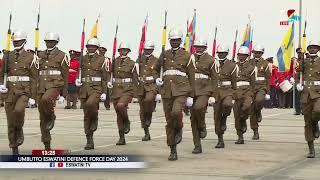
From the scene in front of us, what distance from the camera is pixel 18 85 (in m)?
13.8

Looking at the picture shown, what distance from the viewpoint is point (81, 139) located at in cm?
1817

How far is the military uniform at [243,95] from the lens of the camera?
695 inches

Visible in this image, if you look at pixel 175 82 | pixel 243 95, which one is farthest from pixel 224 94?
pixel 175 82

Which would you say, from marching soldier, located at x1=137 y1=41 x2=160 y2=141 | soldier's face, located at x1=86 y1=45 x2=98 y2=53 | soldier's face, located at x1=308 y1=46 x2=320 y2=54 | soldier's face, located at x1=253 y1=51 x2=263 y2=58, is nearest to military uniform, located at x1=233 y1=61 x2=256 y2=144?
soldier's face, located at x1=253 y1=51 x2=263 y2=58

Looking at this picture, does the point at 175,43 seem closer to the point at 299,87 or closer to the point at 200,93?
the point at 200,93

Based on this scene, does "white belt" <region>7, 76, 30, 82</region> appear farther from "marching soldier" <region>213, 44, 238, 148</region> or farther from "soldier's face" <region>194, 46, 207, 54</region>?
"marching soldier" <region>213, 44, 238, 148</region>

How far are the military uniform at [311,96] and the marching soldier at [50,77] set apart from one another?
15.2ft

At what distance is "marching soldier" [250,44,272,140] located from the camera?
18.9 metres

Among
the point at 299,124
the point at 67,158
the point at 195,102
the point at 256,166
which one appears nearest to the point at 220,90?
the point at 195,102

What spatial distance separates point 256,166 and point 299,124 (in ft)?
39.1

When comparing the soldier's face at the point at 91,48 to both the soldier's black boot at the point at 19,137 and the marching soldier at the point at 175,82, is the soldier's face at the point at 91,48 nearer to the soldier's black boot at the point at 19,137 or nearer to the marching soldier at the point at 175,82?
the marching soldier at the point at 175,82

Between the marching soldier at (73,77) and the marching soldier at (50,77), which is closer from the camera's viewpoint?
the marching soldier at (50,77)

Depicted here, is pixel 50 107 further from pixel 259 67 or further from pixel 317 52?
pixel 259 67

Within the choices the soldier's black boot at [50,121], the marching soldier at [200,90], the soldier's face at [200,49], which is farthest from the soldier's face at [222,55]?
the soldier's black boot at [50,121]
